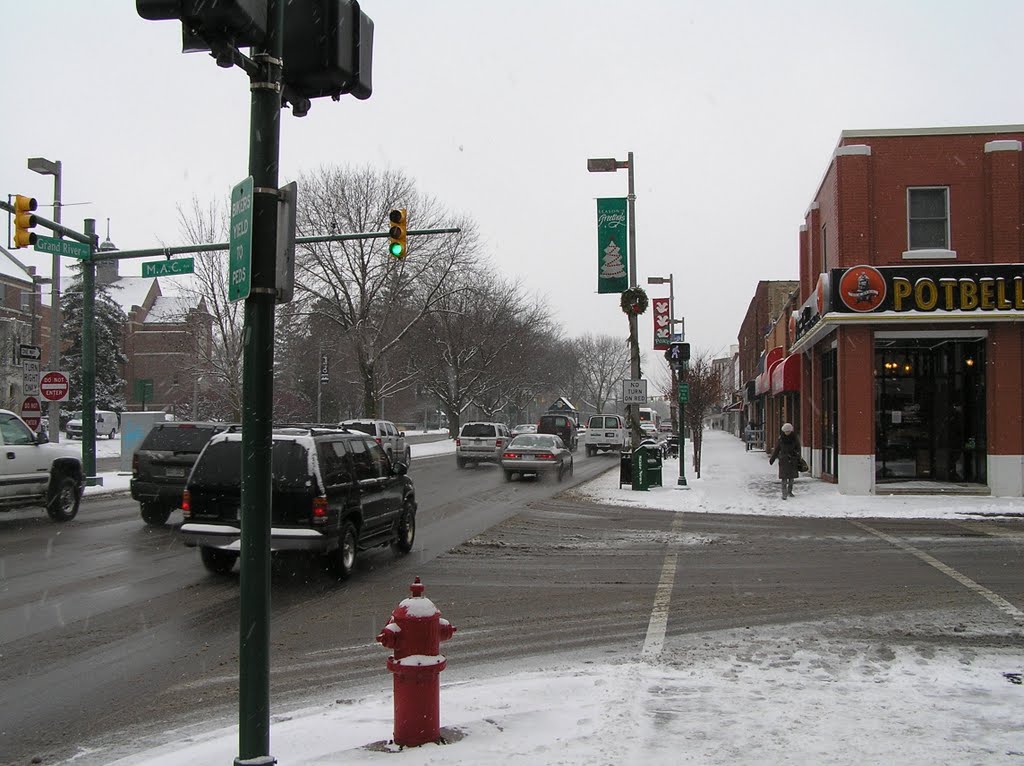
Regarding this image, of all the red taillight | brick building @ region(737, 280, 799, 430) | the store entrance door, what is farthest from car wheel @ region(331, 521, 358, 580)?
brick building @ region(737, 280, 799, 430)

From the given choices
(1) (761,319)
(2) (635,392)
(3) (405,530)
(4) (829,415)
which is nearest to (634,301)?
(2) (635,392)

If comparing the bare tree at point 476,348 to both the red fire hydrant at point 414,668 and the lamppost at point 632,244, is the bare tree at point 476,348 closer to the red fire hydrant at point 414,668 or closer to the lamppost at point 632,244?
the lamppost at point 632,244

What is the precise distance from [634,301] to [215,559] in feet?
47.1

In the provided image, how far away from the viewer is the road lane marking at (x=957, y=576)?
8555mm

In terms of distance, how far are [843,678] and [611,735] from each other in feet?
6.93

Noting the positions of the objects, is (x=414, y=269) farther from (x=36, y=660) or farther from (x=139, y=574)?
(x=36, y=660)

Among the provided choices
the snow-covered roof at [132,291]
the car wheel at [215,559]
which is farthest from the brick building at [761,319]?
the snow-covered roof at [132,291]

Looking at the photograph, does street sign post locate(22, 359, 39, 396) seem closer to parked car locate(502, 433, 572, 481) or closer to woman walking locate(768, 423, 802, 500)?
parked car locate(502, 433, 572, 481)

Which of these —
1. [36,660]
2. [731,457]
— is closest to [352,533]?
[36,660]

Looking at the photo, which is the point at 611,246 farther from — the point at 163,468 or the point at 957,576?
the point at 957,576

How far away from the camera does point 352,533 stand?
10750 millimetres

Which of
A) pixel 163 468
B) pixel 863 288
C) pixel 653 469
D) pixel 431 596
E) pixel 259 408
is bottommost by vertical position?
pixel 431 596

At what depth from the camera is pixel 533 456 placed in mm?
28109

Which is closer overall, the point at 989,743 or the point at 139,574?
the point at 989,743
